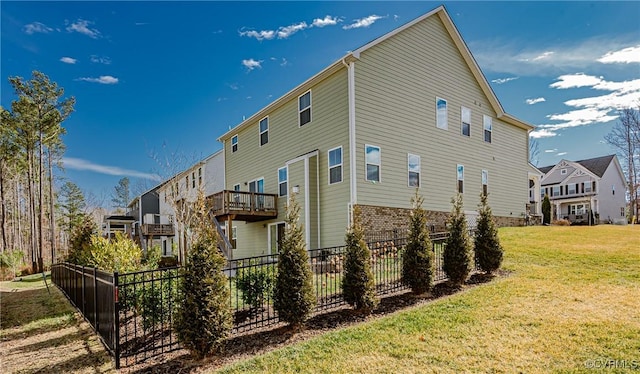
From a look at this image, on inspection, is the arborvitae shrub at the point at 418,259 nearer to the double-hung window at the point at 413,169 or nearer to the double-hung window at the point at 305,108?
the double-hung window at the point at 413,169

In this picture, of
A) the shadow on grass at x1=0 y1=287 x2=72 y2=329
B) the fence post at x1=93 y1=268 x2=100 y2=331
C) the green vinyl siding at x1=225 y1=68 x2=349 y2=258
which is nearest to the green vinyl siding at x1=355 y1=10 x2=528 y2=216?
the green vinyl siding at x1=225 y1=68 x2=349 y2=258

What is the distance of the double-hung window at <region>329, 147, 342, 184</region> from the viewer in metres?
13.5

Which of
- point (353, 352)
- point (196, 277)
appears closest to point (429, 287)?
point (353, 352)

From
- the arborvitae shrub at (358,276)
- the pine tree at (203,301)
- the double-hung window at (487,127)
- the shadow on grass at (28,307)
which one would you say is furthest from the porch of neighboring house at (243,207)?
the double-hung window at (487,127)

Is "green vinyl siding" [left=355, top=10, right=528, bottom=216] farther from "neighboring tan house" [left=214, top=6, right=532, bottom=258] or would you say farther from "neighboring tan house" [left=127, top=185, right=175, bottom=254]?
"neighboring tan house" [left=127, top=185, right=175, bottom=254]

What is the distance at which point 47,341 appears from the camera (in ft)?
20.8

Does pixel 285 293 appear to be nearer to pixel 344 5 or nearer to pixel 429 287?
pixel 429 287

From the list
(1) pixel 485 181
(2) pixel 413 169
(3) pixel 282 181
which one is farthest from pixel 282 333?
(1) pixel 485 181

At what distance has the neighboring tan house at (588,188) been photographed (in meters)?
37.3

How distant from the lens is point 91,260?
895 centimetres

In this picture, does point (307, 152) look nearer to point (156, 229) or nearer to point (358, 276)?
point (358, 276)

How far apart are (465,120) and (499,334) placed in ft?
46.8

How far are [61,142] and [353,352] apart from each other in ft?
95.0

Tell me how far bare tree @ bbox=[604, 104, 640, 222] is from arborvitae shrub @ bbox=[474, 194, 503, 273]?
37094 millimetres
